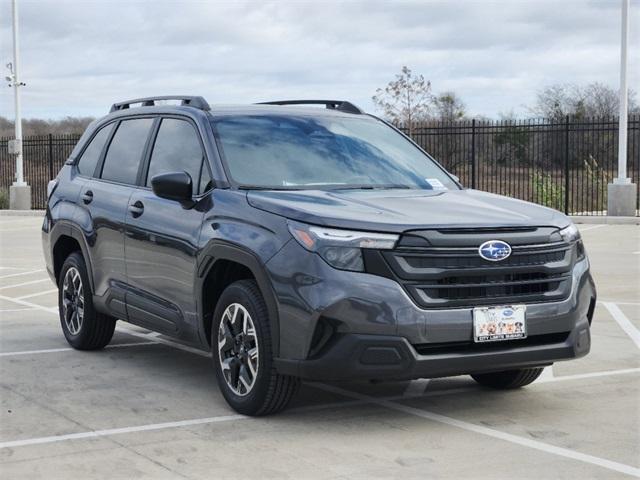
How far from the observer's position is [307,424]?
609 centimetres

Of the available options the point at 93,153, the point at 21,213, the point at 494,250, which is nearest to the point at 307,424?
the point at 494,250

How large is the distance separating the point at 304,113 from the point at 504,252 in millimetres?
2209

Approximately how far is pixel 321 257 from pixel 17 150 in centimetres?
2776

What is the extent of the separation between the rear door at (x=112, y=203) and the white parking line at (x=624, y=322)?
4.10 metres

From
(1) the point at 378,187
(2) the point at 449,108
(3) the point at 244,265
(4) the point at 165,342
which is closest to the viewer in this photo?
(3) the point at 244,265

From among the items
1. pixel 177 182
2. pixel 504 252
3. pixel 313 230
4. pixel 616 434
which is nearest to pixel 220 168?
pixel 177 182

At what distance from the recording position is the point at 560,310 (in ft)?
19.8

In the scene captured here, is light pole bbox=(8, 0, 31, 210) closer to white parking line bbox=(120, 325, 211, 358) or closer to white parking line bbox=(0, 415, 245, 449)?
white parking line bbox=(120, 325, 211, 358)

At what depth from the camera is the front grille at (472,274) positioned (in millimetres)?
5691

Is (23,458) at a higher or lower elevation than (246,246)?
lower

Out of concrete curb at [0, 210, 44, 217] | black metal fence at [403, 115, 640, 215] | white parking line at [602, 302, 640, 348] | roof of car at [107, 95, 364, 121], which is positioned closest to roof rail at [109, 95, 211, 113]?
roof of car at [107, 95, 364, 121]

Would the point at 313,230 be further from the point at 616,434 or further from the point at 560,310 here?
the point at 616,434

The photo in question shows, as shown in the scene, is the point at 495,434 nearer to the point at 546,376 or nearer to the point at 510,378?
the point at 510,378

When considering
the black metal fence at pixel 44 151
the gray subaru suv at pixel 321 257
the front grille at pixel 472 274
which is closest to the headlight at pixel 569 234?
the gray subaru suv at pixel 321 257
